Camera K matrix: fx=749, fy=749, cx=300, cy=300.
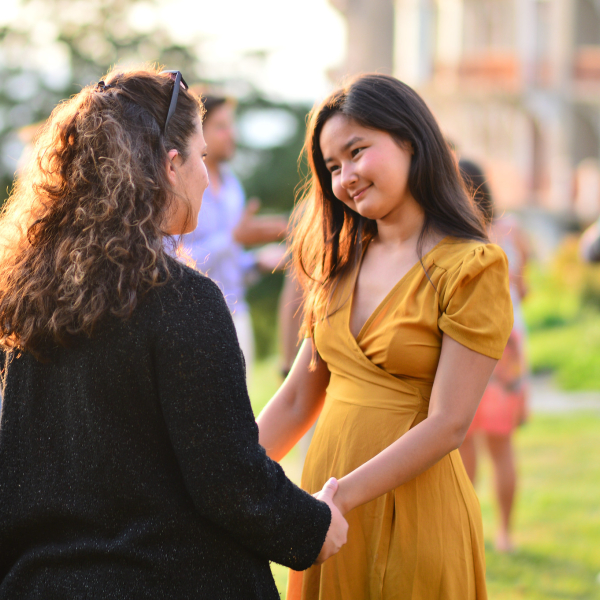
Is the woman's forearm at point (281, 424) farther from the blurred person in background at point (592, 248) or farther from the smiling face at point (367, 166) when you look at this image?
the blurred person in background at point (592, 248)

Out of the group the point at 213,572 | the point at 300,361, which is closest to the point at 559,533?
the point at 300,361

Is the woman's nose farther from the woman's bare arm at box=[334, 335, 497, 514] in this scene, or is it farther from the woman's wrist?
the woman's wrist

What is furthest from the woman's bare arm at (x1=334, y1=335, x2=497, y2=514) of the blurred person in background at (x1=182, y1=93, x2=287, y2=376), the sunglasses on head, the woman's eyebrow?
the blurred person in background at (x1=182, y1=93, x2=287, y2=376)

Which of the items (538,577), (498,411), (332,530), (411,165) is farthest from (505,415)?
(332,530)

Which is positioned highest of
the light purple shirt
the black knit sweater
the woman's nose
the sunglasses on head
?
the sunglasses on head

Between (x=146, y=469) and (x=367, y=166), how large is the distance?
911 millimetres

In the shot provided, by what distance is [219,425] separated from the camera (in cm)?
141

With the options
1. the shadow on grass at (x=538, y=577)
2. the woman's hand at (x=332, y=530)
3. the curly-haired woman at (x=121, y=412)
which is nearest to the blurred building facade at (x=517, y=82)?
the shadow on grass at (x=538, y=577)

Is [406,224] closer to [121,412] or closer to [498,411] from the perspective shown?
[121,412]

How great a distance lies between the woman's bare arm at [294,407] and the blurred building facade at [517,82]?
1631 centimetres

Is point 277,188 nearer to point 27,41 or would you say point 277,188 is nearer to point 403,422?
point 27,41

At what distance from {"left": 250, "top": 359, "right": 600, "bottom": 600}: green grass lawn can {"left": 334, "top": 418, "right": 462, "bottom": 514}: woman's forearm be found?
6.99 ft

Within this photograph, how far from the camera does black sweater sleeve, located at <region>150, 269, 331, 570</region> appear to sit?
1.40 m

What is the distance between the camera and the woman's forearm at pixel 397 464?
1729mm
